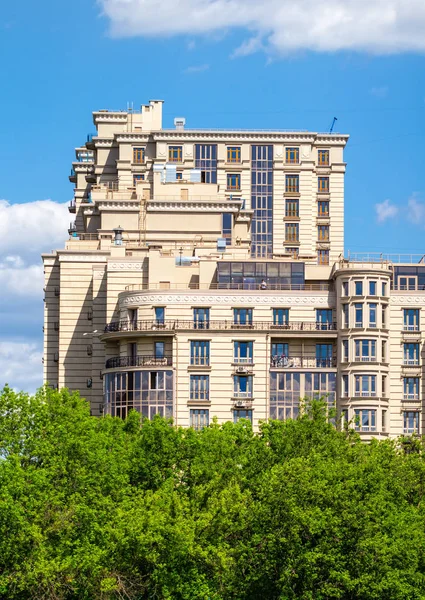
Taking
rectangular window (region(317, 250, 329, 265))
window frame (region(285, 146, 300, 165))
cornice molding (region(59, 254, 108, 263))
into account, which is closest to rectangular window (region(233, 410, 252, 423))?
cornice molding (region(59, 254, 108, 263))

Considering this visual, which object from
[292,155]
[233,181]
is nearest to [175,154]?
[233,181]

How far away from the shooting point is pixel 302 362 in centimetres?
13450

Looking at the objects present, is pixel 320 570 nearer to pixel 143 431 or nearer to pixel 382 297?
pixel 143 431

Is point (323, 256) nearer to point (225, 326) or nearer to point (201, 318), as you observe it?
point (201, 318)

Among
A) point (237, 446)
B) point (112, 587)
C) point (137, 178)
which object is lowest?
point (112, 587)

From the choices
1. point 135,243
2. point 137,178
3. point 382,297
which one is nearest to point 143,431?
point 382,297

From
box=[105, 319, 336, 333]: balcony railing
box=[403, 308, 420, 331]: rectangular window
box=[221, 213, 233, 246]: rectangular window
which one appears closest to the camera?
box=[105, 319, 336, 333]: balcony railing

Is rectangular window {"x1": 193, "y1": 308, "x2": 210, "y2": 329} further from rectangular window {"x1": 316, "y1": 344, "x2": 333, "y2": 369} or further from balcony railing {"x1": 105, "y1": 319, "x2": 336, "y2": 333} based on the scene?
rectangular window {"x1": 316, "y1": 344, "x2": 333, "y2": 369}

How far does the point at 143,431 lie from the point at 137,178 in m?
60.0

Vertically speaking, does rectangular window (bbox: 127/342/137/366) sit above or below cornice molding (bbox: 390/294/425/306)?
below

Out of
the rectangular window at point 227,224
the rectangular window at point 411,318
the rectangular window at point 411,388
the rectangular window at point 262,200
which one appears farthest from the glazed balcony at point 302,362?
the rectangular window at point 262,200

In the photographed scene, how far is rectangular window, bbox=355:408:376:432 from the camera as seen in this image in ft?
433

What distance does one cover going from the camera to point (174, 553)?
101 m

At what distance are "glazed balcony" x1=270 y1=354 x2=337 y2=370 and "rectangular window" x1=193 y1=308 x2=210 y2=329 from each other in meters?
5.84
